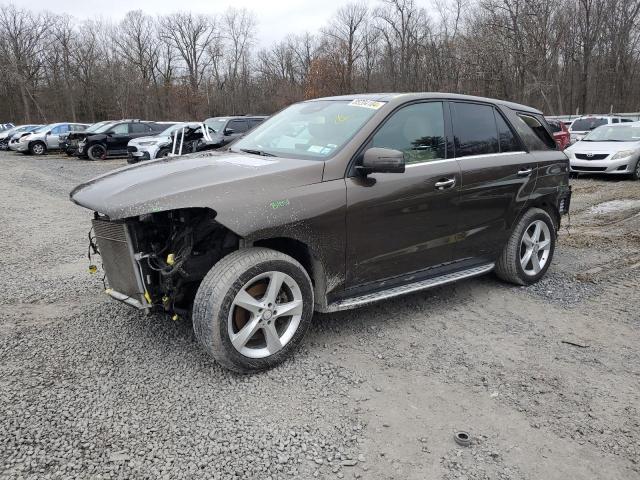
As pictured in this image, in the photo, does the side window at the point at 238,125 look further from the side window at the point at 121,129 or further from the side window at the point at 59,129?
the side window at the point at 59,129

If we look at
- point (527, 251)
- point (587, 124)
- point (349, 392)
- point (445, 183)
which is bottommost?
point (349, 392)

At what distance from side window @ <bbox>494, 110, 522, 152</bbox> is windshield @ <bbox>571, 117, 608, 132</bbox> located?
16821 mm

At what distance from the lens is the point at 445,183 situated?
13.0 ft

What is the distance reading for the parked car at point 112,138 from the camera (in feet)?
70.7

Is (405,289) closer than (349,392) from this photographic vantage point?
No

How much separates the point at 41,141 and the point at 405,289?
27.4m

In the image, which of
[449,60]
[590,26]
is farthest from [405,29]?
[590,26]

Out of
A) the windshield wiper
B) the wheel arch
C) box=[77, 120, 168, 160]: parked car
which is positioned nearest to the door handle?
the wheel arch

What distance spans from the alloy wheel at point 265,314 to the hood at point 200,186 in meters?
0.49

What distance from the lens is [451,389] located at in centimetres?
309

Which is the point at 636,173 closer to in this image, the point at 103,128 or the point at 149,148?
the point at 149,148

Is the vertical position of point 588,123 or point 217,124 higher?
point 217,124

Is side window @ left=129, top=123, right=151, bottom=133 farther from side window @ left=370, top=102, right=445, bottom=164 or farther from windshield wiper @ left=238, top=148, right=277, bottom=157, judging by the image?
side window @ left=370, top=102, right=445, bottom=164

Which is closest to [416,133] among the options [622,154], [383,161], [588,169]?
[383,161]
